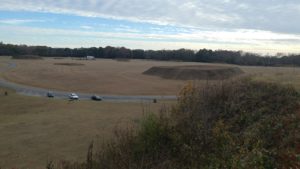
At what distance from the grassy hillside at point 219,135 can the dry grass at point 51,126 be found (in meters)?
8.67

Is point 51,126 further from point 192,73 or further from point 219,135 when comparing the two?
point 192,73

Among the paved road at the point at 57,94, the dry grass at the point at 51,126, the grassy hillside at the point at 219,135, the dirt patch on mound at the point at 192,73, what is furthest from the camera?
the dirt patch on mound at the point at 192,73

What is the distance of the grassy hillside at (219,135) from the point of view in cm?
1032

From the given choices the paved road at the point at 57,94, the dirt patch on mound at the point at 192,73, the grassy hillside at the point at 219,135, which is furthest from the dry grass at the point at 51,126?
the dirt patch on mound at the point at 192,73

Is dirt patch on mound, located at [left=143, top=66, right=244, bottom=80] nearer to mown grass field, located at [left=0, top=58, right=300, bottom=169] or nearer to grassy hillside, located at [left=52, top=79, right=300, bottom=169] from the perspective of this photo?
mown grass field, located at [left=0, top=58, right=300, bottom=169]

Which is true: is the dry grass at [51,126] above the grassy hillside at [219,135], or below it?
below

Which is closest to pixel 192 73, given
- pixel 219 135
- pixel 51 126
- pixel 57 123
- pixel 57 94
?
pixel 57 94

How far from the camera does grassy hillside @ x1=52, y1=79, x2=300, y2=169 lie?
10324mm

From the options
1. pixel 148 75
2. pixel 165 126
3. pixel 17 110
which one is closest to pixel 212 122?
pixel 165 126

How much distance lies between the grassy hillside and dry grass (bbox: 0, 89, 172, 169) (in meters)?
8.67

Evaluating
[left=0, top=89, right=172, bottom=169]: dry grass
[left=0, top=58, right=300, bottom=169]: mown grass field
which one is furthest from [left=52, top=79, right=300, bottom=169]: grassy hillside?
[left=0, top=89, right=172, bottom=169]: dry grass

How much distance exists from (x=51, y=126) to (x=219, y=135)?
23.7 meters

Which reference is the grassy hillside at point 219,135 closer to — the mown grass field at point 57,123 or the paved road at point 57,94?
the mown grass field at point 57,123

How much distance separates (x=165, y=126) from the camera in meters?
14.4
